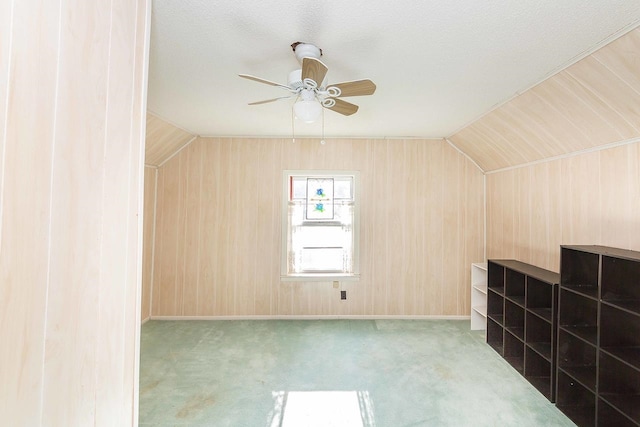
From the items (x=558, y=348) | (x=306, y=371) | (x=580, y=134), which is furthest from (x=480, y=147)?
(x=306, y=371)

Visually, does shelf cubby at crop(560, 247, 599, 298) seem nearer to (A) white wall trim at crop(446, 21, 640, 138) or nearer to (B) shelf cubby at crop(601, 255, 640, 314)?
(B) shelf cubby at crop(601, 255, 640, 314)

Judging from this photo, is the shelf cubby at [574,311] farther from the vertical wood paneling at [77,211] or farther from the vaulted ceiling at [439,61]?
the vertical wood paneling at [77,211]

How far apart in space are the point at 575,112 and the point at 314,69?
221 centimetres

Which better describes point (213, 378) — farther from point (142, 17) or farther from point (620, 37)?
point (620, 37)

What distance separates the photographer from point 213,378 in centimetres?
288

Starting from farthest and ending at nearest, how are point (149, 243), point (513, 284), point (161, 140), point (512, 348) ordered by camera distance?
1. point (149, 243)
2. point (161, 140)
3. point (513, 284)
4. point (512, 348)

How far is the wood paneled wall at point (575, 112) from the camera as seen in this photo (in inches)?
73.3

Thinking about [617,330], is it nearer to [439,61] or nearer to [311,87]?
[439,61]

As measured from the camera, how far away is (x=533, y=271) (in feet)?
9.95

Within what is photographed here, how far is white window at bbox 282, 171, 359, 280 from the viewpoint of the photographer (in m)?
4.46

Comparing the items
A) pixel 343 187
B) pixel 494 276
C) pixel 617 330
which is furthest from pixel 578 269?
pixel 343 187

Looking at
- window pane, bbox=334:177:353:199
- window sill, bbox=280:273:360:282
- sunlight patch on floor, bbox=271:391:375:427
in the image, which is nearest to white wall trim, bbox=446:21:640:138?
window pane, bbox=334:177:353:199

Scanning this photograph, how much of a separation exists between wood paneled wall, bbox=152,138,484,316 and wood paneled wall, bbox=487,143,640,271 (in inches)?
20.1

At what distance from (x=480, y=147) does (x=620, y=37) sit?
2.25 metres
